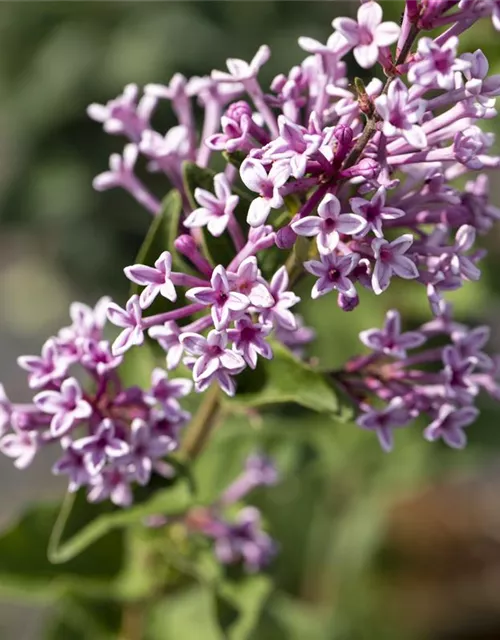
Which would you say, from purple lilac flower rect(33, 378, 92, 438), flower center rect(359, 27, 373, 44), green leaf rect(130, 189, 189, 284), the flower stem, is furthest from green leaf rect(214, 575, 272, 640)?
flower center rect(359, 27, 373, 44)

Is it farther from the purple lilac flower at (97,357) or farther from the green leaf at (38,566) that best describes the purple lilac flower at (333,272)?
the green leaf at (38,566)

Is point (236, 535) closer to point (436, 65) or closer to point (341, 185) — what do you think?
point (341, 185)

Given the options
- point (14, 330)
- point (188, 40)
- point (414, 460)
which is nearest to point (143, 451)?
point (414, 460)

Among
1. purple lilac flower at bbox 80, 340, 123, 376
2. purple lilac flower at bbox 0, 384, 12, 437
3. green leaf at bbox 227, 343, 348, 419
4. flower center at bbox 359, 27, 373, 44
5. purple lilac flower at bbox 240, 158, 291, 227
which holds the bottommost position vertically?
green leaf at bbox 227, 343, 348, 419

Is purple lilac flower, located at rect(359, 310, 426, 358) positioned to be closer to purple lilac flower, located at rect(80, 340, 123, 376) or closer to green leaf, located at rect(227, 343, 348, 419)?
green leaf, located at rect(227, 343, 348, 419)

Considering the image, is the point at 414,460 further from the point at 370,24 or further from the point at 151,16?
the point at 151,16

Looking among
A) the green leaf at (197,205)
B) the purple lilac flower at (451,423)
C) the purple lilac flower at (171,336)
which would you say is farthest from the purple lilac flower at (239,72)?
the purple lilac flower at (451,423)
